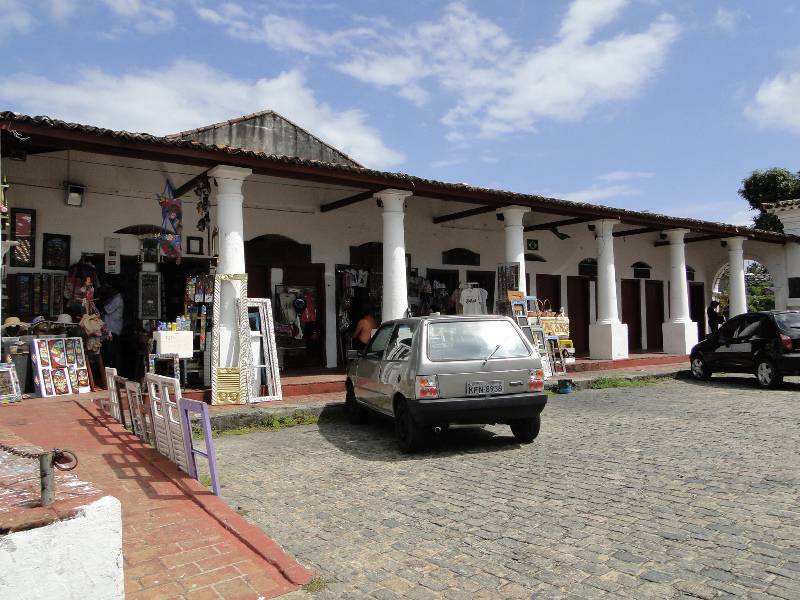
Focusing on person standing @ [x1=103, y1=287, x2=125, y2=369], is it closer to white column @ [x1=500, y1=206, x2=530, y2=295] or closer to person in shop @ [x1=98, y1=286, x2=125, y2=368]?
person in shop @ [x1=98, y1=286, x2=125, y2=368]

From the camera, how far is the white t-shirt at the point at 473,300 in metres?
13.6

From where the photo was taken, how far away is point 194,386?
10.4 m

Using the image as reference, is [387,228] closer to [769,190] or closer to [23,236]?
[23,236]

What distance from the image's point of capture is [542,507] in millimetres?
4738

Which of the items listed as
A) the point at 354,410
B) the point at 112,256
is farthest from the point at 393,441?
the point at 112,256

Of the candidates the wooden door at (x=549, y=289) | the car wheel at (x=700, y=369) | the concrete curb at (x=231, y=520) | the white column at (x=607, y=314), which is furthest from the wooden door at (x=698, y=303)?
the concrete curb at (x=231, y=520)

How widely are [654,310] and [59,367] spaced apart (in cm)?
1710

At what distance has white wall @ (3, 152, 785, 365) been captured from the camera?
10258 mm

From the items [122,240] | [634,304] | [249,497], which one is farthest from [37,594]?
[634,304]

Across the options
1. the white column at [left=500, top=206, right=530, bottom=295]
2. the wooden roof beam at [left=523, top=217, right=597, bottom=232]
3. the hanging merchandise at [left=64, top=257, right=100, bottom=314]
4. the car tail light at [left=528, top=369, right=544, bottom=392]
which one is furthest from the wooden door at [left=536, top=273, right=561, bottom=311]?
the hanging merchandise at [left=64, top=257, right=100, bottom=314]

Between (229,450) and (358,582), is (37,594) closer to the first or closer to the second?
(358,582)

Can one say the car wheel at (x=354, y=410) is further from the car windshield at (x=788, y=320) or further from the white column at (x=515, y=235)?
the car windshield at (x=788, y=320)

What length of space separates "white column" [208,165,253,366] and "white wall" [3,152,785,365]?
6.71 ft

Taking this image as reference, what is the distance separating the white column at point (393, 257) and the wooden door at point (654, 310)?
1121cm
